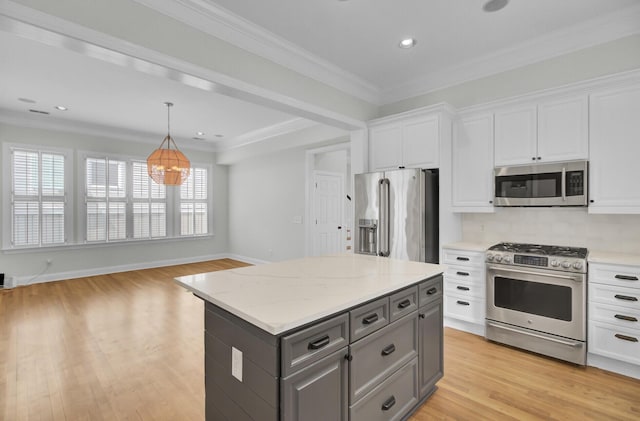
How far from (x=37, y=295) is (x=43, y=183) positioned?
2.03 metres

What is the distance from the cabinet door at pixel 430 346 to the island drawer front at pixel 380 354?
0.09 m

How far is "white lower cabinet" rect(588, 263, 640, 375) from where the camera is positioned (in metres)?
2.38

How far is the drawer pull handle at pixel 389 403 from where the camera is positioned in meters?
1.72

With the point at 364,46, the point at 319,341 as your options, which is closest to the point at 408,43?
the point at 364,46

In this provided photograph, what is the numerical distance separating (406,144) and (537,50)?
59.2 inches

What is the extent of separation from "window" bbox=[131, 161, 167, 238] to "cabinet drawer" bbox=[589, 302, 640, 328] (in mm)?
7346

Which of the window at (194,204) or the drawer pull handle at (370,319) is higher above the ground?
the window at (194,204)

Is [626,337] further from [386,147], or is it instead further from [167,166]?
[167,166]

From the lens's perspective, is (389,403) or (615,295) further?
(615,295)

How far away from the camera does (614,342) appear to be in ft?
8.10

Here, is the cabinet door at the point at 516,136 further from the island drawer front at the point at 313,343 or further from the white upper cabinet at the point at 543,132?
the island drawer front at the point at 313,343

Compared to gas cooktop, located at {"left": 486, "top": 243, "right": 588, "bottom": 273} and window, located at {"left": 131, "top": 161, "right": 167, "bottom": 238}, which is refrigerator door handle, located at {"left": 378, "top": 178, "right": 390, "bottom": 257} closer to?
gas cooktop, located at {"left": 486, "top": 243, "right": 588, "bottom": 273}

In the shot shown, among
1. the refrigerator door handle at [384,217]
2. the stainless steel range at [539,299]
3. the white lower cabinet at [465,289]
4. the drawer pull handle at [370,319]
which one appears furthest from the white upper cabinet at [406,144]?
the drawer pull handle at [370,319]

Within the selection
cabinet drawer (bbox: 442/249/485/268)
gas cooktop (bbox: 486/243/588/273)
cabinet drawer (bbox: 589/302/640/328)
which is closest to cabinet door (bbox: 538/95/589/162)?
gas cooktop (bbox: 486/243/588/273)
